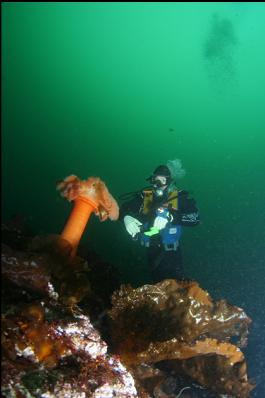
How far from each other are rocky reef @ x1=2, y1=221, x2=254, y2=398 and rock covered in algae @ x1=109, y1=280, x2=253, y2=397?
1 centimetres

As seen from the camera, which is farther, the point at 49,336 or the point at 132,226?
the point at 132,226

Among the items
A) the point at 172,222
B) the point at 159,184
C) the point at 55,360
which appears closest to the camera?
the point at 55,360

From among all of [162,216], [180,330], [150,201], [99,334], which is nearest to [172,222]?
[162,216]

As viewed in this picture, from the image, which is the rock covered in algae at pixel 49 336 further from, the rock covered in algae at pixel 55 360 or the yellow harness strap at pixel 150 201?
the yellow harness strap at pixel 150 201

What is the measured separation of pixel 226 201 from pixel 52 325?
51478 mm

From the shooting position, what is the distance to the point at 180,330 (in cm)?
386

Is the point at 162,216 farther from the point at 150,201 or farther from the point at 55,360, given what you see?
the point at 55,360

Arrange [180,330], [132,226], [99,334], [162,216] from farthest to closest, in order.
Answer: [162,216] < [132,226] < [180,330] < [99,334]

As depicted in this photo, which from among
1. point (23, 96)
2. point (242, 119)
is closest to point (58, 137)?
point (23, 96)

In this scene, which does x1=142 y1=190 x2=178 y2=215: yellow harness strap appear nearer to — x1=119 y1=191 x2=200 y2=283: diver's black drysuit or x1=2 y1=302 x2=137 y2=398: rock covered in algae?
x1=119 y1=191 x2=200 y2=283: diver's black drysuit

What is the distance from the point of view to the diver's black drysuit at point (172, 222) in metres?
6.56

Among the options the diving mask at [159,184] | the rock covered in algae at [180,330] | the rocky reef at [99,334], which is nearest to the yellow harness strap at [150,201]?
the diving mask at [159,184]

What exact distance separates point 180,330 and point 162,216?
256 cm

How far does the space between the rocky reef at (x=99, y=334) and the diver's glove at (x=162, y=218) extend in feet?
4.71
